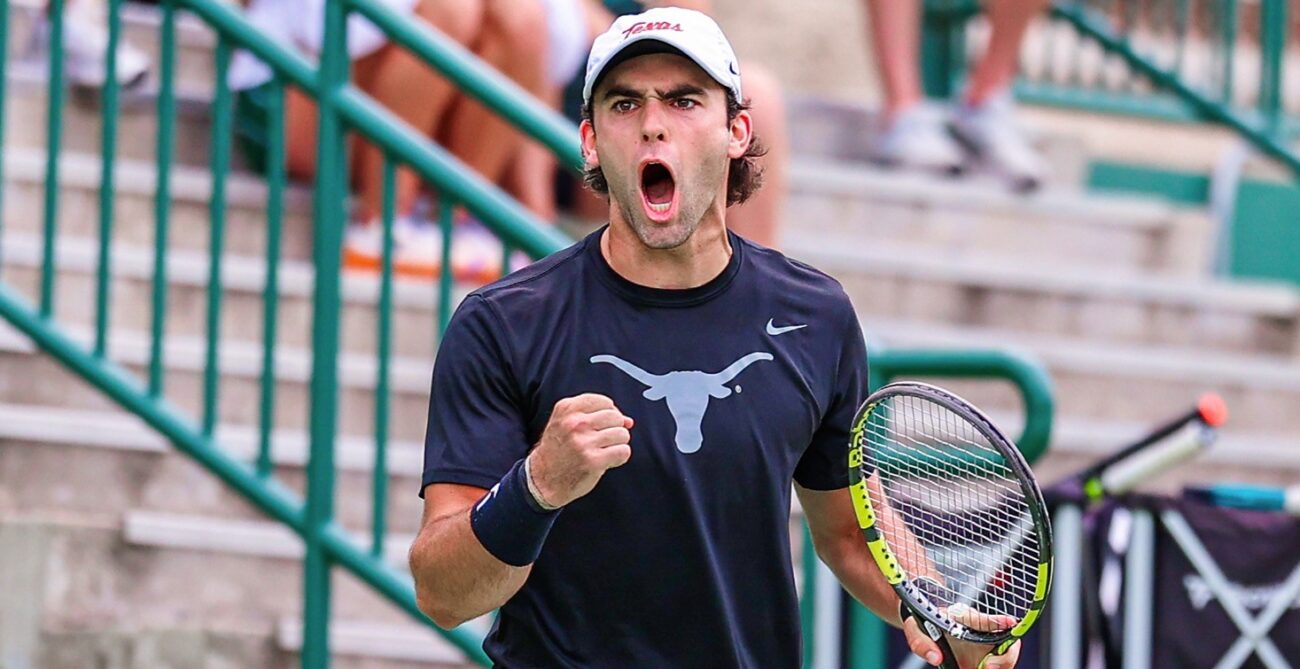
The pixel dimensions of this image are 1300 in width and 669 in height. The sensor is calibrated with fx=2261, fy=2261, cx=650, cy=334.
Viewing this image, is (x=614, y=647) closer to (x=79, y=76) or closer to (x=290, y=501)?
(x=290, y=501)

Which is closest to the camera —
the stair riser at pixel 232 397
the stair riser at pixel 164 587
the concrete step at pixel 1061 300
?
the stair riser at pixel 164 587

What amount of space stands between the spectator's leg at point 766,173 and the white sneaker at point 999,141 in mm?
1766

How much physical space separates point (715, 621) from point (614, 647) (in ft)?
0.48

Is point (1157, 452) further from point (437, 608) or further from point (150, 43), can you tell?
point (150, 43)

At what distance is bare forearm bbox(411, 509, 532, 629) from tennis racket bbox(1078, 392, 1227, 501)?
235 cm

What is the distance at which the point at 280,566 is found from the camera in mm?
5469

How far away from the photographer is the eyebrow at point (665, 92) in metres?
3.10

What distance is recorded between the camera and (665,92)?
3.10 meters

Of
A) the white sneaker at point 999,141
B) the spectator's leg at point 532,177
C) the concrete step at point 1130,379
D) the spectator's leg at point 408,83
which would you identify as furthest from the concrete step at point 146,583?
the white sneaker at point 999,141

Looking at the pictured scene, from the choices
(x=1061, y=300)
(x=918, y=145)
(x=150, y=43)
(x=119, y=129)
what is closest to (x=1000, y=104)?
(x=918, y=145)

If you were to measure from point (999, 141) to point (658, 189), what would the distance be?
17.0 ft

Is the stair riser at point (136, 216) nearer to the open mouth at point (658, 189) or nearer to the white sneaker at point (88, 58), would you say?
the white sneaker at point (88, 58)

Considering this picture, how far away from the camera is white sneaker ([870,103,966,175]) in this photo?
8.01 m

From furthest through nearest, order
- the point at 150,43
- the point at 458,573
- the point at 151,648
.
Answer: the point at 150,43 < the point at 151,648 < the point at 458,573
